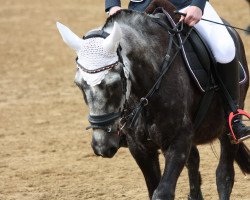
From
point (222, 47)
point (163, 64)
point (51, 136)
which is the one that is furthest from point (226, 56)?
point (51, 136)

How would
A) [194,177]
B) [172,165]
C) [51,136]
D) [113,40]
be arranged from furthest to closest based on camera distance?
[51,136], [194,177], [172,165], [113,40]

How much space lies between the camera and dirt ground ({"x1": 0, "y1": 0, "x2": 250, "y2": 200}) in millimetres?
8055

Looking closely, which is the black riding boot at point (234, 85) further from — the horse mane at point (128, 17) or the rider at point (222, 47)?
the horse mane at point (128, 17)

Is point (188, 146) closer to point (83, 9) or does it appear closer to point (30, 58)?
point (30, 58)

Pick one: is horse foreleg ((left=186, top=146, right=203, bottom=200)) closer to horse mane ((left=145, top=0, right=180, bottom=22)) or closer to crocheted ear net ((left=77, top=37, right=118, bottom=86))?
horse mane ((left=145, top=0, right=180, bottom=22))

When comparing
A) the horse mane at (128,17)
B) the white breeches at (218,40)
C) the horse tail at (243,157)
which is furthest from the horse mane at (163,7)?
the horse tail at (243,157)

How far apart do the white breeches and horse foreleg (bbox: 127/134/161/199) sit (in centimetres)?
99

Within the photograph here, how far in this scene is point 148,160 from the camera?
20.3ft

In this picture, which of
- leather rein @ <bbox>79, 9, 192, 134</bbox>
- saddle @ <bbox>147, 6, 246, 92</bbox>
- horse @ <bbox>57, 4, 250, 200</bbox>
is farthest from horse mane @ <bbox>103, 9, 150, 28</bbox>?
saddle @ <bbox>147, 6, 246, 92</bbox>

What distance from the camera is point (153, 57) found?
5.73m

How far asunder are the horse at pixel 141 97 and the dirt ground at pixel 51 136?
1.42 metres

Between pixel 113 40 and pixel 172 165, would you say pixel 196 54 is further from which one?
pixel 113 40

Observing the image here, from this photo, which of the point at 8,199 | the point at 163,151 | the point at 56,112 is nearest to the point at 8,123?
the point at 56,112

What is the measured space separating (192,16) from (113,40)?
1134 millimetres
